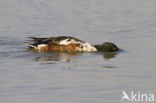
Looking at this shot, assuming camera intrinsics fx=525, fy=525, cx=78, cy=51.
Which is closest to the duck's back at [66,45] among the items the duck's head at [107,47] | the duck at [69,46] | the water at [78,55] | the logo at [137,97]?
the duck at [69,46]

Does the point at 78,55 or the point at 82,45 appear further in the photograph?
the point at 82,45

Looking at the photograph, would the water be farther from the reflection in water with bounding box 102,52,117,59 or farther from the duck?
the duck

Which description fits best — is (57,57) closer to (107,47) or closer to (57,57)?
(57,57)

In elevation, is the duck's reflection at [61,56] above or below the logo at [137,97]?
above

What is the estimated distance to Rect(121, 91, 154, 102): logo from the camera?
30.2ft

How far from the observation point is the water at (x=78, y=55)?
32.7ft

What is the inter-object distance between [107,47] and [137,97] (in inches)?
236

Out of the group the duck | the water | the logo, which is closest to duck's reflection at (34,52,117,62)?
the water

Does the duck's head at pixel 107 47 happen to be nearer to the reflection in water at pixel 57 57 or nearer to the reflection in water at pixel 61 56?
the reflection in water at pixel 61 56

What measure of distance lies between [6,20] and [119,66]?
7825 mm

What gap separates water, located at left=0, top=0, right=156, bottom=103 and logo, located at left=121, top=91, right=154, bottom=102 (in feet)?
0.48

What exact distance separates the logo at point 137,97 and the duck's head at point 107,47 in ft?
18.2

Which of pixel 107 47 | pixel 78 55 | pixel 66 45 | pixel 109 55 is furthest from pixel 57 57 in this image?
pixel 107 47

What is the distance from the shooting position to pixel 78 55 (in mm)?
14766
